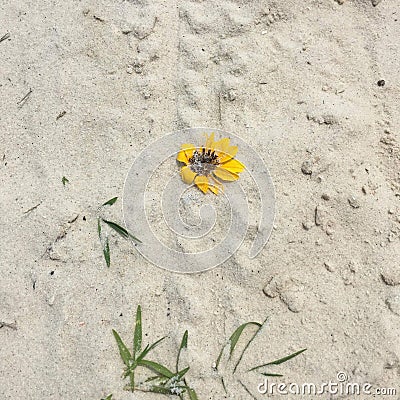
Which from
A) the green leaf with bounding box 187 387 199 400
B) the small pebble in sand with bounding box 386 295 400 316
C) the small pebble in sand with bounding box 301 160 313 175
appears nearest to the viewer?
the green leaf with bounding box 187 387 199 400

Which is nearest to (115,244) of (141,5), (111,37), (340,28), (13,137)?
(13,137)

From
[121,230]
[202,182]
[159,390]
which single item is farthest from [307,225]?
[159,390]

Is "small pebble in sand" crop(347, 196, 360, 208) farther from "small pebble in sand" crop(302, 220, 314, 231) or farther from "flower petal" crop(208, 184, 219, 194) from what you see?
"flower petal" crop(208, 184, 219, 194)

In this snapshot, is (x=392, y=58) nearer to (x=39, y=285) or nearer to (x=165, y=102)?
(x=165, y=102)

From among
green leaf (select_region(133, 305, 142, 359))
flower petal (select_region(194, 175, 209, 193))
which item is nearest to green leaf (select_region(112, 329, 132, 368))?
green leaf (select_region(133, 305, 142, 359))

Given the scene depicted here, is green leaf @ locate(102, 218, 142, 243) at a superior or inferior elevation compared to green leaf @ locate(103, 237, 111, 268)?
superior

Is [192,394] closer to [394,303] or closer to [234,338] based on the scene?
[234,338]

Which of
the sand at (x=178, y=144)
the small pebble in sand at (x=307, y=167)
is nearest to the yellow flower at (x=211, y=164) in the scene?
the sand at (x=178, y=144)
